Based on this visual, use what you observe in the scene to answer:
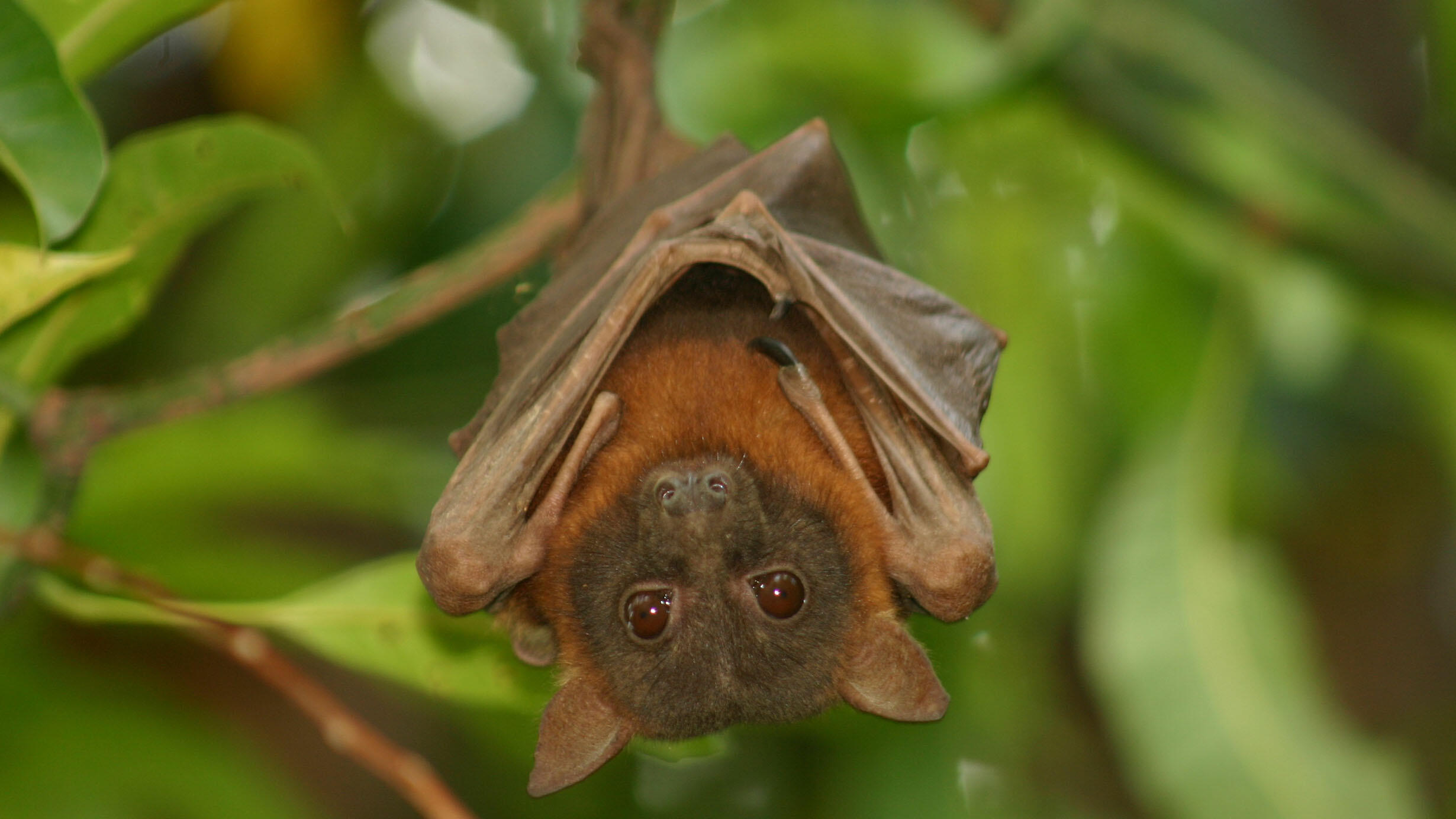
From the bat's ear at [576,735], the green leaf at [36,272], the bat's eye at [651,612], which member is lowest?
the bat's ear at [576,735]

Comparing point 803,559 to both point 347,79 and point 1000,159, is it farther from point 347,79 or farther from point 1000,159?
point 347,79

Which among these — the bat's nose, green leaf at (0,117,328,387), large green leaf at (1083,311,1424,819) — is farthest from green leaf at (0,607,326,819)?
large green leaf at (1083,311,1424,819)

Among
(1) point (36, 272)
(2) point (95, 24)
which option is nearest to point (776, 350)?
(1) point (36, 272)

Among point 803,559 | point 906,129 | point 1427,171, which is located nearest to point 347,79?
point 906,129

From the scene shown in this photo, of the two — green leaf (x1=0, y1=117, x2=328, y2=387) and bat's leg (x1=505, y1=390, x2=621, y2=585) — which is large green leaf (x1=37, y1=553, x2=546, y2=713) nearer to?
bat's leg (x1=505, y1=390, x2=621, y2=585)

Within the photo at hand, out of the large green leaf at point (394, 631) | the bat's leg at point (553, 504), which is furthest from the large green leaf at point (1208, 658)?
the bat's leg at point (553, 504)

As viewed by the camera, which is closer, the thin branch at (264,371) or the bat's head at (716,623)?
the bat's head at (716,623)

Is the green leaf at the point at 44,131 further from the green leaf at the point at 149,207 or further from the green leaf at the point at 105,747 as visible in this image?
the green leaf at the point at 105,747
